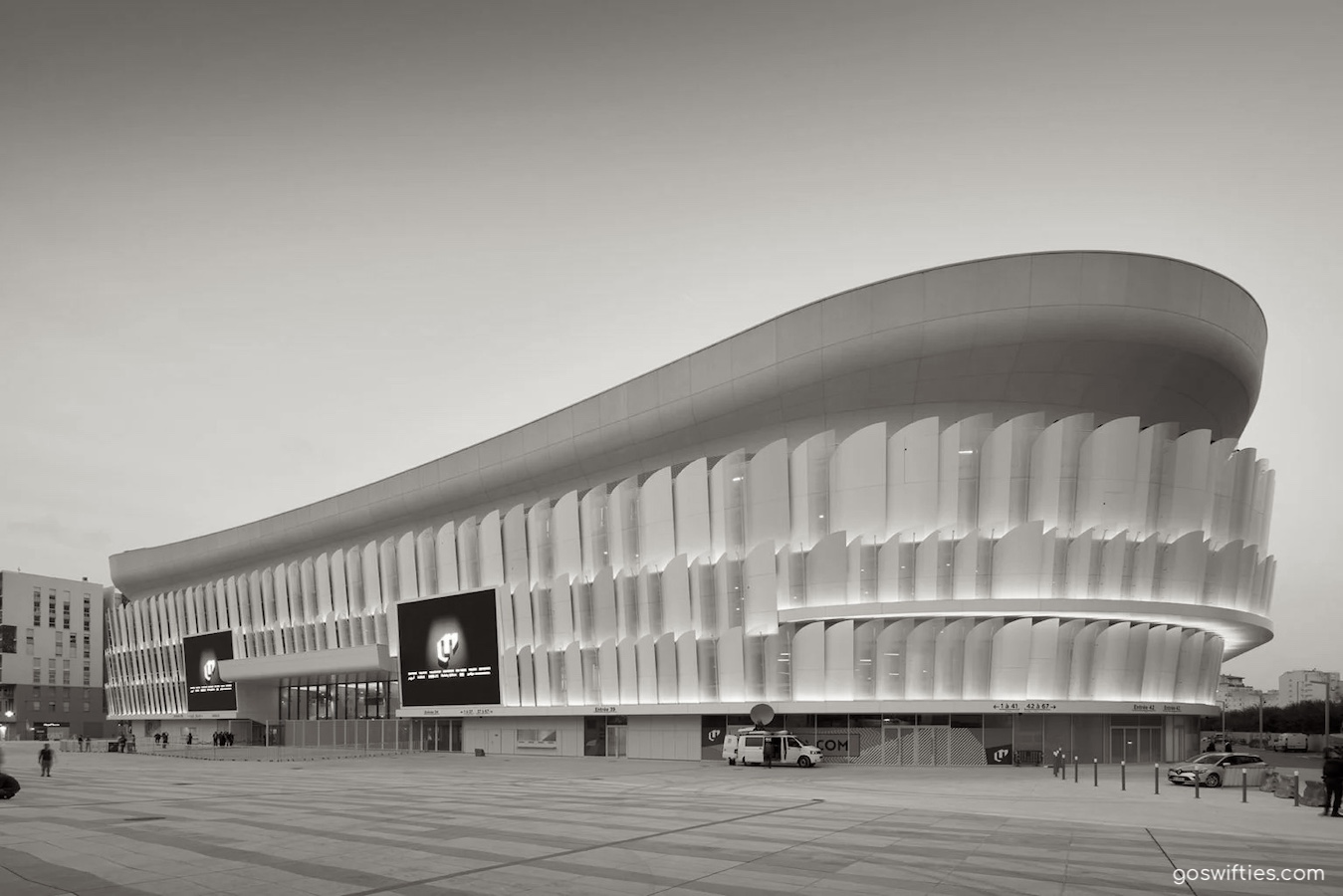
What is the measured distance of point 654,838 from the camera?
19.8 m

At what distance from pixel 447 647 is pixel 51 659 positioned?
126808mm

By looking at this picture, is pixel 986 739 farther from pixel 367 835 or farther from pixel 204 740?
pixel 204 740

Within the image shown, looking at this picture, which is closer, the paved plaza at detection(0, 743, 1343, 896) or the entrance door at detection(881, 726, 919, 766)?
the paved plaza at detection(0, 743, 1343, 896)

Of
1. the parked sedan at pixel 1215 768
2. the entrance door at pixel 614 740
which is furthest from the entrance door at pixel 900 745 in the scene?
the entrance door at pixel 614 740

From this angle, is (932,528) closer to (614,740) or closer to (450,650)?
(614,740)

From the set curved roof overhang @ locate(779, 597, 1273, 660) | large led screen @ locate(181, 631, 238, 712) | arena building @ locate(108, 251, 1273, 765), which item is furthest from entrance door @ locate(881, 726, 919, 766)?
large led screen @ locate(181, 631, 238, 712)

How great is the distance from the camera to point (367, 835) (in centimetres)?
2045

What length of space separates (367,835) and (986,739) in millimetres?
33040

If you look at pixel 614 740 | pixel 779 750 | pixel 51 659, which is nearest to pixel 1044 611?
pixel 779 750

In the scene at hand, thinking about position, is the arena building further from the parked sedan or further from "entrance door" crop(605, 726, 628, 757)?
the parked sedan

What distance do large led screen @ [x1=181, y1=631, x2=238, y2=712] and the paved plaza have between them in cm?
6439

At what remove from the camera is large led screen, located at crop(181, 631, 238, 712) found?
317 ft

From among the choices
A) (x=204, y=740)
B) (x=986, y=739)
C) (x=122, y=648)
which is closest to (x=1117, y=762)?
(x=986, y=739)

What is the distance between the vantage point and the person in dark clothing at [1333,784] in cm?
2530
